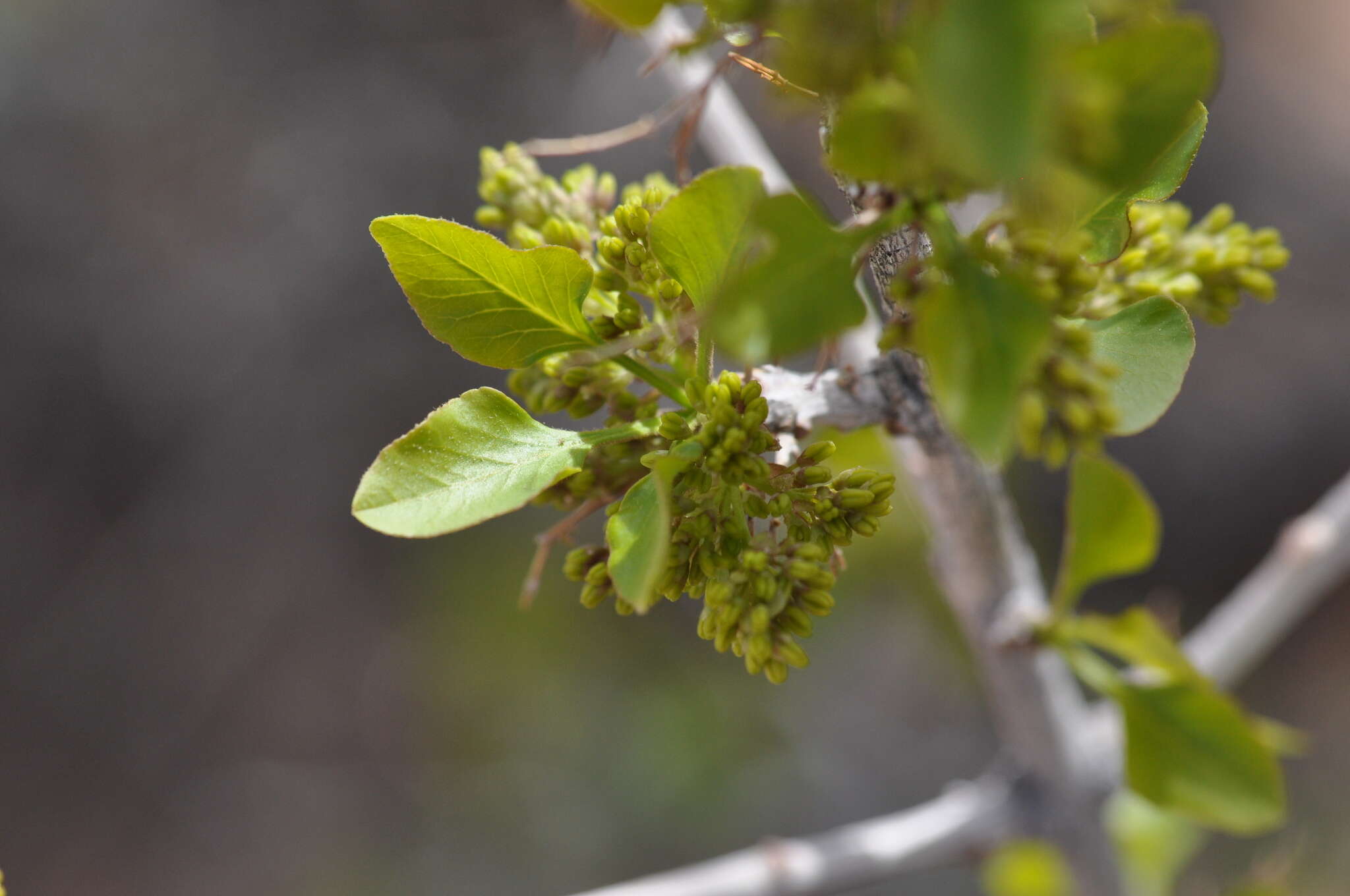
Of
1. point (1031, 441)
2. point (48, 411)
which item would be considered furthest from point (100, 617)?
point (1031, 441)

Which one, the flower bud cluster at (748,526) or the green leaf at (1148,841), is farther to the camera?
the green leaf at (1148,841)

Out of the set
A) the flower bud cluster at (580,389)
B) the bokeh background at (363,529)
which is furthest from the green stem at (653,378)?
the bokeh background at (363,529)

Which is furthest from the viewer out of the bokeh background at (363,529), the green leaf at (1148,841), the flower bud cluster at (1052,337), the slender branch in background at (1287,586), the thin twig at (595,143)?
the bokeh background at (363,529)

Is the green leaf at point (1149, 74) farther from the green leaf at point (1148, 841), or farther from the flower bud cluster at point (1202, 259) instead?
the green leaf at point (1148, 841)

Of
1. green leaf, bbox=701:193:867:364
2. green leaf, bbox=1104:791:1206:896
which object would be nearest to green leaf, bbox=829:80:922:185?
green leaf, bbox=701:193:867:364

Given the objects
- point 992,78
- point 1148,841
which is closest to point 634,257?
point 992,78

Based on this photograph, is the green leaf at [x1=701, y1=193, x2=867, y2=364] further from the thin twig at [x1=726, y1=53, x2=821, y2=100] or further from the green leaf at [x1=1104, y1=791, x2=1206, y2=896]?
the green leaf at [x1=1104, y1=791, x2=1206, y2=896]
